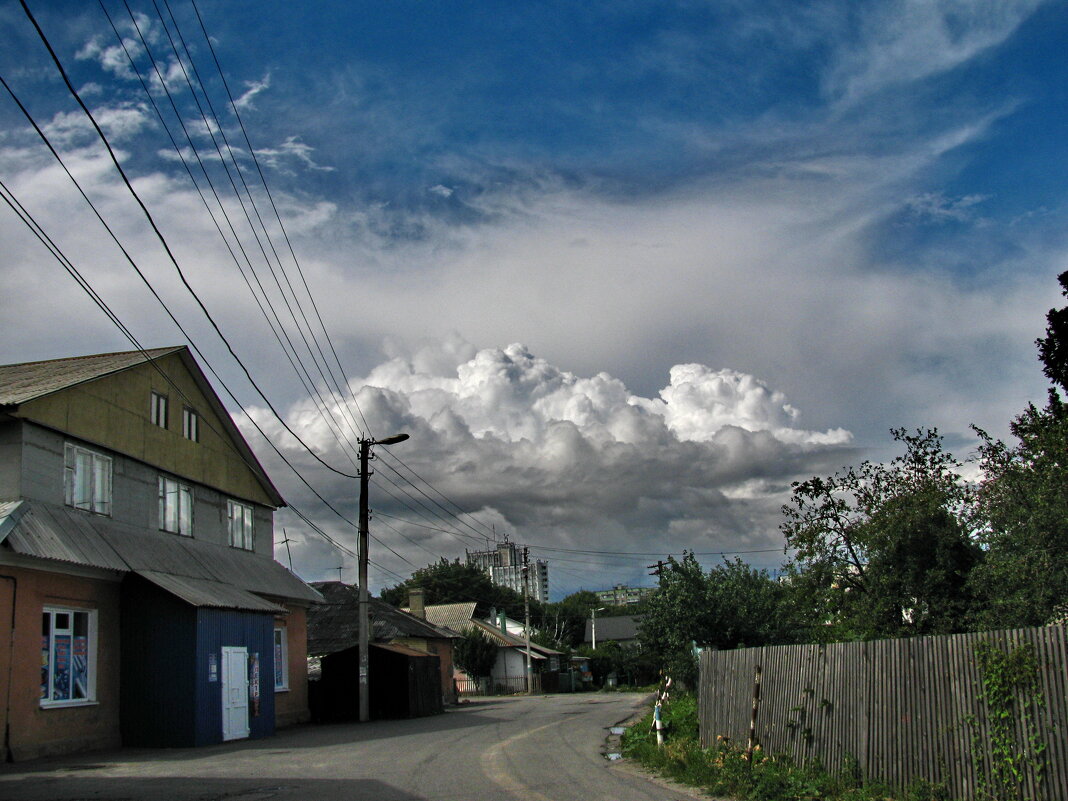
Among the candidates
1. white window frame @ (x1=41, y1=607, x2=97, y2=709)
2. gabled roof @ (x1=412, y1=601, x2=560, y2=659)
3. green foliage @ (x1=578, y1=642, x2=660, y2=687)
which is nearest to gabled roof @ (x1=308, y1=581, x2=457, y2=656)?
white window frame @ (x1=41, y1=607, x2=97, y2=709)

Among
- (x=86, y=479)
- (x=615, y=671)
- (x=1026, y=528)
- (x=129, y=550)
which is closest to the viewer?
(x=1026, y=528)

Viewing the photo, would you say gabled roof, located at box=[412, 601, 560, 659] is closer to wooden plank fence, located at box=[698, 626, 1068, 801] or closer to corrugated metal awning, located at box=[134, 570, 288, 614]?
corrugated metal awning, located at box=[134, 570, 288, 614]

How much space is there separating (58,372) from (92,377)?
90.4 inches

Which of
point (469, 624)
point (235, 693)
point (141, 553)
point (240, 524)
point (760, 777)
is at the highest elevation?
point (240, 524)

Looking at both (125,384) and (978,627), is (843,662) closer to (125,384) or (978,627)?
(978,627)

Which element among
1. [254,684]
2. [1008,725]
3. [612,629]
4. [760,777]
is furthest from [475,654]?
[1008,725]

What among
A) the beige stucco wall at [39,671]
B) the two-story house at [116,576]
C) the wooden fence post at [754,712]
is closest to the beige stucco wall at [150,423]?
the two-story house at [116,576]

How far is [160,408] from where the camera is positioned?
2347cm

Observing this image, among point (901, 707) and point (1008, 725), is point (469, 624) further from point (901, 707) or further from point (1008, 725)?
point (1008, 725)

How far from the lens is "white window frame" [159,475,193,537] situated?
23344 millimetres

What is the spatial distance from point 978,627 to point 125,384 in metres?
19.0

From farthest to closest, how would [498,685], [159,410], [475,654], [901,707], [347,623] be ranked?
[498,685] → [475,654] → [347,623] → [159,410] → [901,707]

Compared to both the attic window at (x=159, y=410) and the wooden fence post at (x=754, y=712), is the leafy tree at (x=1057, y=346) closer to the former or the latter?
the wooden fence post at (x=754, y=712)

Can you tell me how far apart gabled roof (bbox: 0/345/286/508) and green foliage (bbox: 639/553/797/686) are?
43.1 feet
